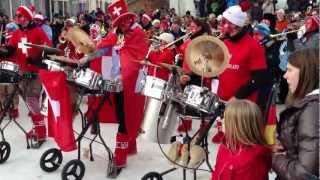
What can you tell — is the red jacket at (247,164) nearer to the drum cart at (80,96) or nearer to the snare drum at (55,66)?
the drum cart at (80,96)

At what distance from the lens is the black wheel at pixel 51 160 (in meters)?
5.45

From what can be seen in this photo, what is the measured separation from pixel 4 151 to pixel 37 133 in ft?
2.42

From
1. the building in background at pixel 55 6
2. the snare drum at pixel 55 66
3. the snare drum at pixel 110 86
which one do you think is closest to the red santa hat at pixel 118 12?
the snare drum at pixel 110 86

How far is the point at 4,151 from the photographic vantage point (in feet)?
19.2

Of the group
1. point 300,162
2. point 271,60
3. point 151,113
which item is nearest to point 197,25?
point 271,60

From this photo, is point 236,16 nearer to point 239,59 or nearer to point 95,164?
point 239,59

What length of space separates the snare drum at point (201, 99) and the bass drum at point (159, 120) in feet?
1.23

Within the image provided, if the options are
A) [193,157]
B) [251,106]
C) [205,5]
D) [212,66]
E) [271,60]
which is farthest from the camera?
[205,5]

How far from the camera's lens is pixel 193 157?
4.43m

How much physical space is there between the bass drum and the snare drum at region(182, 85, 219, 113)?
375 mm

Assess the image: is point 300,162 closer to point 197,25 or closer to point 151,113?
point 151,113

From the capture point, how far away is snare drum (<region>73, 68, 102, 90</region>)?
4887mm

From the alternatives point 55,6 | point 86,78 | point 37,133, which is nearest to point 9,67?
point 37,133

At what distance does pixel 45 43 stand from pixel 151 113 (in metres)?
2.49
